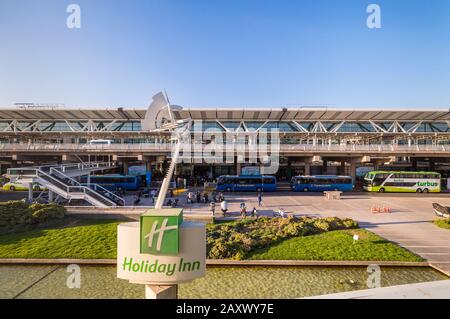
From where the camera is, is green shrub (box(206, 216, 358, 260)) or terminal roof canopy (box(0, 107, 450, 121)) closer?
green shrub (box(206, 216, 358, 260))

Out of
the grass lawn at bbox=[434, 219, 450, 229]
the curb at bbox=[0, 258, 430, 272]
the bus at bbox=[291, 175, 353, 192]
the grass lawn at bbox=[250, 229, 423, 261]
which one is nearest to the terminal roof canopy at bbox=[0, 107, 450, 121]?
the bus at bbox=[291, 175, 353, 192]

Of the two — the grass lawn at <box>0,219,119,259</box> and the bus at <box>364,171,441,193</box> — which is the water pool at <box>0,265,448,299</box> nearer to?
the grass lawn at <box>0,219,119,259</box>

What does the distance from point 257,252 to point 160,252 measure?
9720mm

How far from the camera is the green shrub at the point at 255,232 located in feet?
48.9

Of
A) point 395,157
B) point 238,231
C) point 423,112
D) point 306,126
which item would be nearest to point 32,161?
point 238,231

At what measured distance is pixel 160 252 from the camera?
21.5 ft

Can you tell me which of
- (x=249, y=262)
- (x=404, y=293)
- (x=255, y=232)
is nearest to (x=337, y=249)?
(x=255, y=232)

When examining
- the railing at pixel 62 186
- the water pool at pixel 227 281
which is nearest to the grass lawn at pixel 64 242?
the water pool at pixel 227 281

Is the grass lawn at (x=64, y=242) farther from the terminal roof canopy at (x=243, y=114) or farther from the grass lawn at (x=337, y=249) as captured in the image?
the terminal roof canopy at (x=243, y=114)

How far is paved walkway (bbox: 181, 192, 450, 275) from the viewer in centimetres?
1592

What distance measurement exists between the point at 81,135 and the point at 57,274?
134ft

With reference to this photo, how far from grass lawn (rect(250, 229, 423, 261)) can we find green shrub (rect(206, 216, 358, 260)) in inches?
21.6
